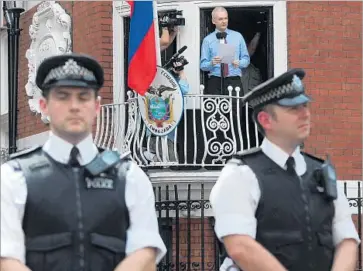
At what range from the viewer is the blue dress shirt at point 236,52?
1190 centimetres

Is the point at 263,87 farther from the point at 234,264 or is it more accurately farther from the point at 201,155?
the point at 201,155

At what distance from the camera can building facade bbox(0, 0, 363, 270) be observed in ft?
38.5

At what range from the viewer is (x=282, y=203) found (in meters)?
5.62

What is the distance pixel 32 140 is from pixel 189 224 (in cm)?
401

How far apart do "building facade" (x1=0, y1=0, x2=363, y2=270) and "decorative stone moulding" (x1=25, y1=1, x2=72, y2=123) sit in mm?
768

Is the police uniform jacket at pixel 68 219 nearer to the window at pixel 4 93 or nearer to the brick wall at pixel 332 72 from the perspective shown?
the brick wall at pixel 332 72

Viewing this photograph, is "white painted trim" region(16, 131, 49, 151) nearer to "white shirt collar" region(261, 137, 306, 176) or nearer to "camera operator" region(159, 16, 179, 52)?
"camera operator" region(159, 16, 179, 52)

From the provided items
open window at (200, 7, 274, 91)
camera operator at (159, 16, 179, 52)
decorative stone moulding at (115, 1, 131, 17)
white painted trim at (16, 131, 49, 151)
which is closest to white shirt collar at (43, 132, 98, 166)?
camera operator at (159, 16, 179, 52)

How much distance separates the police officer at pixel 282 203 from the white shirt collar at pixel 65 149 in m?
0.73

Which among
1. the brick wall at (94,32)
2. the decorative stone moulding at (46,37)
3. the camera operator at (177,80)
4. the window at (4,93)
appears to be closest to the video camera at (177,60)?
the camera operator at (177,80)

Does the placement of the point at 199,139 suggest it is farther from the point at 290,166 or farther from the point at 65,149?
the point at 65,149

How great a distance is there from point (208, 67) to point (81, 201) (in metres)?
6.83

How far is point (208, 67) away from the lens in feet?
39.5

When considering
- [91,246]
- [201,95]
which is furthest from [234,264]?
[201,95]
